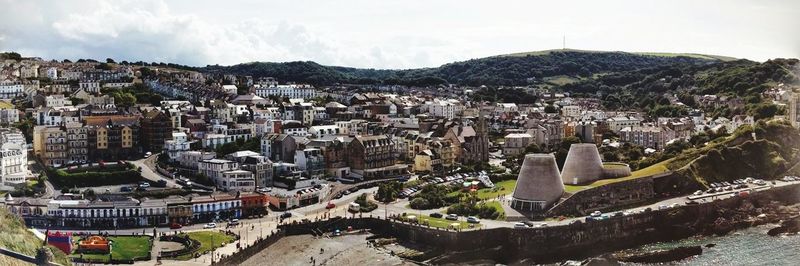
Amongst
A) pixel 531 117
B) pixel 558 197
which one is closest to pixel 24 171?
pixel 558 197

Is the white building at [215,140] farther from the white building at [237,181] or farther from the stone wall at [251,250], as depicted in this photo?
the stone wall at [251,250]

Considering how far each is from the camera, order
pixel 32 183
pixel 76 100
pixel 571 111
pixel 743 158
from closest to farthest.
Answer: pixel 32 183 → pixel 743 158 → pixel 76 100 → pixel 571 111

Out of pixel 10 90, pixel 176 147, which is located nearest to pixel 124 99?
pixel 10 90

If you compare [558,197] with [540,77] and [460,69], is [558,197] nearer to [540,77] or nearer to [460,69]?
[540,77]

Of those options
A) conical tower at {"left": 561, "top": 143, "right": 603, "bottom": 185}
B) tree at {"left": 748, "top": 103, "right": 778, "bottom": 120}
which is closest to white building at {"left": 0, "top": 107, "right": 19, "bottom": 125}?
conical tower at {"left": 561, "top": 143, "right": 603, "bottom": 185}

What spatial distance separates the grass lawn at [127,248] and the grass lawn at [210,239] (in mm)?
1363

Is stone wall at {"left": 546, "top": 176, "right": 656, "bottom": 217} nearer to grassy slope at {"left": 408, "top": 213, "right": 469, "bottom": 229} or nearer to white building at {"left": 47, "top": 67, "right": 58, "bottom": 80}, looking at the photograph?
grassy slope at {"left": 408, "top": 213, "right": 469, "bottom": 229}

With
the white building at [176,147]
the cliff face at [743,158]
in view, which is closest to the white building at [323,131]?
the white building at [176,147]

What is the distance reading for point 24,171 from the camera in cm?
3008

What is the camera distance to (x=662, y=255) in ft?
79.5

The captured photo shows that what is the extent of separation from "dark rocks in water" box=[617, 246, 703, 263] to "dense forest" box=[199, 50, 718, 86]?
161ft

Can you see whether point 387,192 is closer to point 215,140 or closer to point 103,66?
point 215,140

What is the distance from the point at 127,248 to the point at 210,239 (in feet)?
7.61

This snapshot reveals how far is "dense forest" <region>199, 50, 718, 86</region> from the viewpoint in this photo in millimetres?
78875
